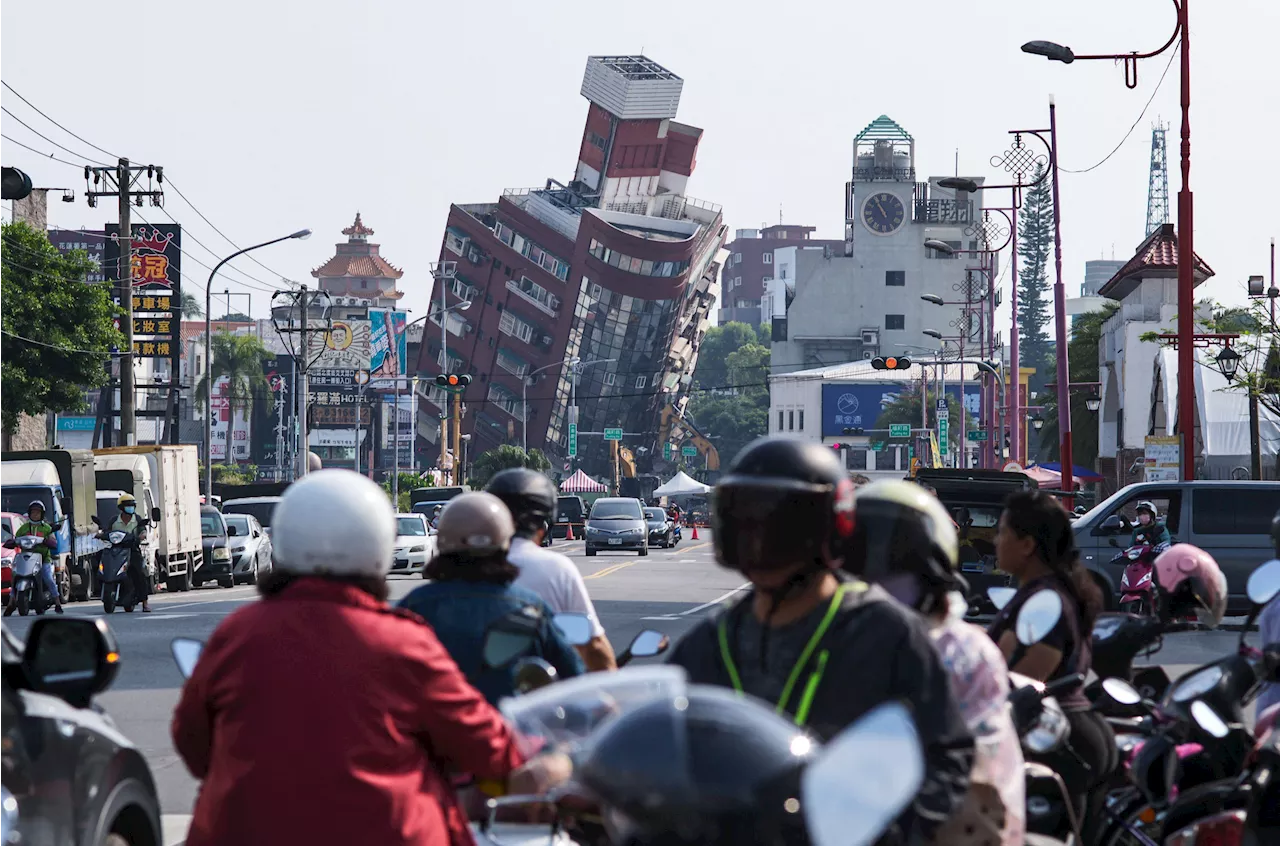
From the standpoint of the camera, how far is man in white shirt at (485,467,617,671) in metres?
6.80

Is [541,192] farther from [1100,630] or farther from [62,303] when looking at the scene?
[1100,630]

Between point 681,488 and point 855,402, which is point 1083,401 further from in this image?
point 855,402

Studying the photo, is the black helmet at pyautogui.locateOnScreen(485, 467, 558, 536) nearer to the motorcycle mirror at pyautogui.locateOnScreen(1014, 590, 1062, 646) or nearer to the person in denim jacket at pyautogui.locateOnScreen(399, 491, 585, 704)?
the person in denim jacket at pyautogui.locateOnScreen(399, 491, 585, 704)

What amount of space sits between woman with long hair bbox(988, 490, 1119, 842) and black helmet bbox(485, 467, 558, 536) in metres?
1.63

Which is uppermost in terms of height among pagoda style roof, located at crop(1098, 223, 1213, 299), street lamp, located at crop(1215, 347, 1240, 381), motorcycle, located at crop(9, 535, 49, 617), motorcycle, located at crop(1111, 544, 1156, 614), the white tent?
pagoda style roof, located at crop(1098, 223, 1213, 299)

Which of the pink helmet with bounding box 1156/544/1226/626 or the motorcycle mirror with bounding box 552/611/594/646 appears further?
the pink helmet with bounding box 1156/544/1226/626

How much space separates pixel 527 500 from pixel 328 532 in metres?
2.93

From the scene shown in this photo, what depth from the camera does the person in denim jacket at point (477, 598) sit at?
218 inches

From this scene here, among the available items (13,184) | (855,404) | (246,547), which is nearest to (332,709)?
(13,184)

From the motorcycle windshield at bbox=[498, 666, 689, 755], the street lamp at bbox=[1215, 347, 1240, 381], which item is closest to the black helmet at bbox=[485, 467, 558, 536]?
the motorcycle windshield at bbox=[498, 666, 689, 755]

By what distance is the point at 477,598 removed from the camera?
5699 mm

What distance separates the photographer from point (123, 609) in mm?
26531

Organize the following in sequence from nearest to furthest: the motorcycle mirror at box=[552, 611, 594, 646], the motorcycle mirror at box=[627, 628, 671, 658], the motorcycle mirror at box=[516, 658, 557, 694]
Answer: the motorcycle mirror at box=[516, 658, 557, 694], the motorcycle mirror at box=[627, 628, 671, 658], the motorcycle mirror at box=[552, 611, 594, 646]

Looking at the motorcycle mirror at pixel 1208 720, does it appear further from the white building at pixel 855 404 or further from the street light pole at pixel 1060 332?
the white building at pixel 855 404
